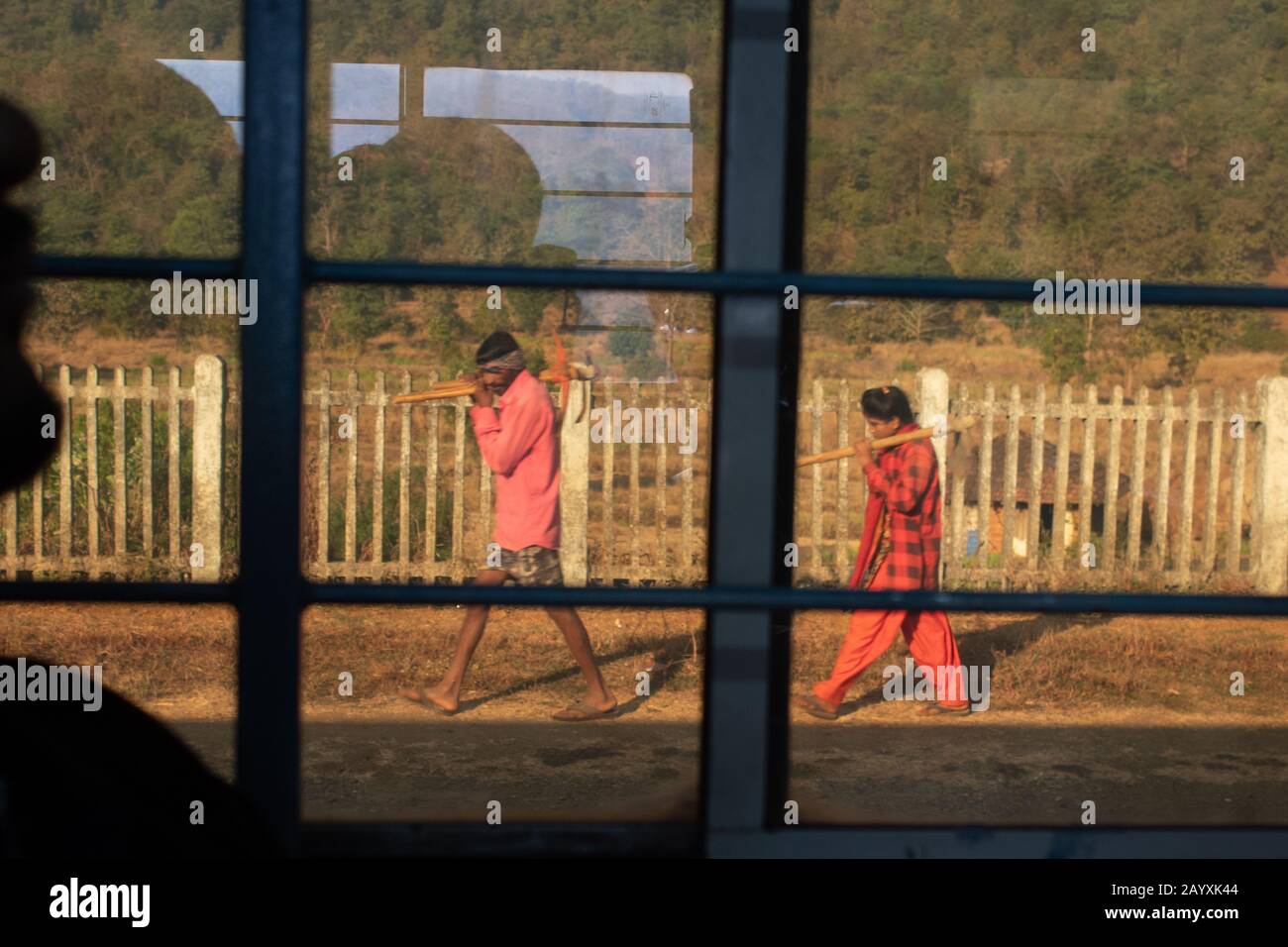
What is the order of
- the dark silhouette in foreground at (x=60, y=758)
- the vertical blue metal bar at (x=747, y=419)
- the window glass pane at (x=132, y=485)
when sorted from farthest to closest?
the window glass pane at (x=132, y=485) → the vertical blue metal bar at (x=747, y=419) → the dark silhouette in foreground at (x=60, y=758)

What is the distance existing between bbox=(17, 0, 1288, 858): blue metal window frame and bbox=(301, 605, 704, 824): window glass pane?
284cm

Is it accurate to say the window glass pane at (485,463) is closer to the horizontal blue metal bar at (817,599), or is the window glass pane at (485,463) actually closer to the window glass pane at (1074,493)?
the window glass pane at (1074,493)

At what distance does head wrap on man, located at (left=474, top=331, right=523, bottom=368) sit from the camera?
496 centimetres

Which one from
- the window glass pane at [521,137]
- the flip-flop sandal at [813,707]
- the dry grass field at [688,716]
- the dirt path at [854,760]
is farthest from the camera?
the window glass pane at [521,137]

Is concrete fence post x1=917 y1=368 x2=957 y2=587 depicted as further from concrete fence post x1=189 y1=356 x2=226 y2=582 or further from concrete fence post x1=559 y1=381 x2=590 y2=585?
concrete fence post x1=189 y1=356 x2=226 y2=582

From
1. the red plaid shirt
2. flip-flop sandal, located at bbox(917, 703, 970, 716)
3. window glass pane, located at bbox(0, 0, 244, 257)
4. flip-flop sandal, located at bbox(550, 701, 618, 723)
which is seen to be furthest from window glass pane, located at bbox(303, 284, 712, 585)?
the red plaid shirt

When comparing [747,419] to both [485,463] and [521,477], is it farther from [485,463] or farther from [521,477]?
[485,463]

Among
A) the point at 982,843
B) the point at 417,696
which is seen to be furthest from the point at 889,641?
the point at 982,843

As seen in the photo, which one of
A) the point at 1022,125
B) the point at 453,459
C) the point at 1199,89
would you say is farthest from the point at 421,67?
the point at 1199,89

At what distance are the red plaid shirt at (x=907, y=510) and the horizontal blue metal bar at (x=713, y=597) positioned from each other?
3.78m

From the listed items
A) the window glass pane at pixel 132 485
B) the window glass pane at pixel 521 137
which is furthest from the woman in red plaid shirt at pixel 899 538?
the window glass pane at pixel 132 485

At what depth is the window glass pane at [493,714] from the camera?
501cm

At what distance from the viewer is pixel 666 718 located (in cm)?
643

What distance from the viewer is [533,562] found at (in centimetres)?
483
